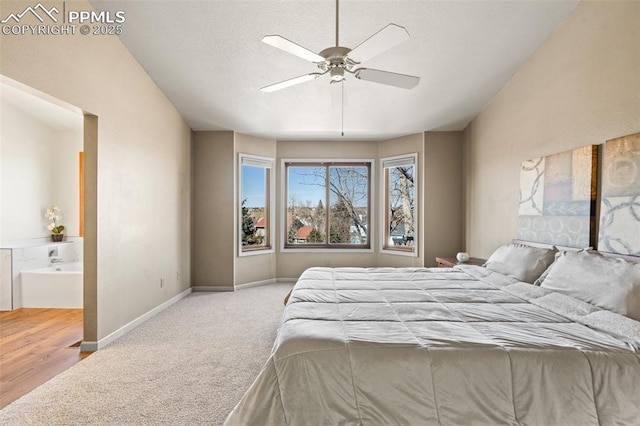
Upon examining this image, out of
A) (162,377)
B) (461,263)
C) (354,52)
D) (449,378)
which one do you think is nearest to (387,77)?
(354,52)

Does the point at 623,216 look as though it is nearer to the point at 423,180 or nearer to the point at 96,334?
the point at 423,180

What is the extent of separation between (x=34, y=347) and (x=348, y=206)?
4.50 metres

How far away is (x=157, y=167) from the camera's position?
4.28 meters

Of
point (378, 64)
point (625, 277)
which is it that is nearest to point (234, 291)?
point (378, 64)

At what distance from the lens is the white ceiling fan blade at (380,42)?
2025 mm

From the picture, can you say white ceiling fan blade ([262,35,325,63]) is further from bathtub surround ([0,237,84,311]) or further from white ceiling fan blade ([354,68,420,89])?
bathtub surround ([0,237,84,311])

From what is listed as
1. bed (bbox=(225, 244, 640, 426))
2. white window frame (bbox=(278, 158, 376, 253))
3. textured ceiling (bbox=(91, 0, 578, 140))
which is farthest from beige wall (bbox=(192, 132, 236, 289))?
bed (bbox=(225, 244, 640, 426))

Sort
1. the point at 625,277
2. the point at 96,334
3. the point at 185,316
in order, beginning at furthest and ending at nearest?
the point at 185,316 < the point at 96,334 < the point at 625,277

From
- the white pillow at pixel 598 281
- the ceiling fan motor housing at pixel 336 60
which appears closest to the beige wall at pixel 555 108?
the white pillow at pixel 598 281

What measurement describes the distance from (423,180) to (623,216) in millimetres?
3132

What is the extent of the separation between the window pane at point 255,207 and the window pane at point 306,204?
0.41 metres

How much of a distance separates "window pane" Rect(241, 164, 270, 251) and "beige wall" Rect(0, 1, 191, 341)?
1241 mm

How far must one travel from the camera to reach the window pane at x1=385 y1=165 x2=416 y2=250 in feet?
19.1

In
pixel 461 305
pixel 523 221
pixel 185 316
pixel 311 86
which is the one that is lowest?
pixel 185 316
